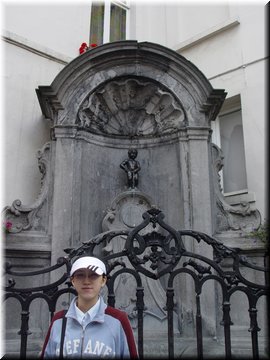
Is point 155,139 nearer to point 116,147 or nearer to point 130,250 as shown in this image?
point 116,147

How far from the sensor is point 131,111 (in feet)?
19.0

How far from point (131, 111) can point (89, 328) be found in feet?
14.2

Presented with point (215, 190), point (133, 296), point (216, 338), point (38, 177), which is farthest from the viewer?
point (38, 177)

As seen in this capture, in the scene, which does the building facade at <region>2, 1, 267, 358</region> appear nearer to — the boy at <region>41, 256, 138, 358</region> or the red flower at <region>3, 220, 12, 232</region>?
the red flower at <region>3, 220, 12, 232</region>

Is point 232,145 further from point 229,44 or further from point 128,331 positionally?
point 128,331

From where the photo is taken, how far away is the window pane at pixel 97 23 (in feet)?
22.6

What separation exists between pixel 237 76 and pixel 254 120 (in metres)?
0.90

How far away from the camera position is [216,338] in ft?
13.9

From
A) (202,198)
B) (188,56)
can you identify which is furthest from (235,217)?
(188,56)

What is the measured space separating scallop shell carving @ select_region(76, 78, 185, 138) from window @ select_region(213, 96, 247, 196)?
54.1 inches

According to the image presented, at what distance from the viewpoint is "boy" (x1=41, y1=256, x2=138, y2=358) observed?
5.90ft

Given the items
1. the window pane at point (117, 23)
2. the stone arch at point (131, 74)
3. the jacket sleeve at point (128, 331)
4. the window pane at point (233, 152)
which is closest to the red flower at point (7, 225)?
the stone arch at point (131, 74)

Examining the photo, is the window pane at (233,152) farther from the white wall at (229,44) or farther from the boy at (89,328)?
the boy at (89,328)

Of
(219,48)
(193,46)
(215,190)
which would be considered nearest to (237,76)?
(219,48)
